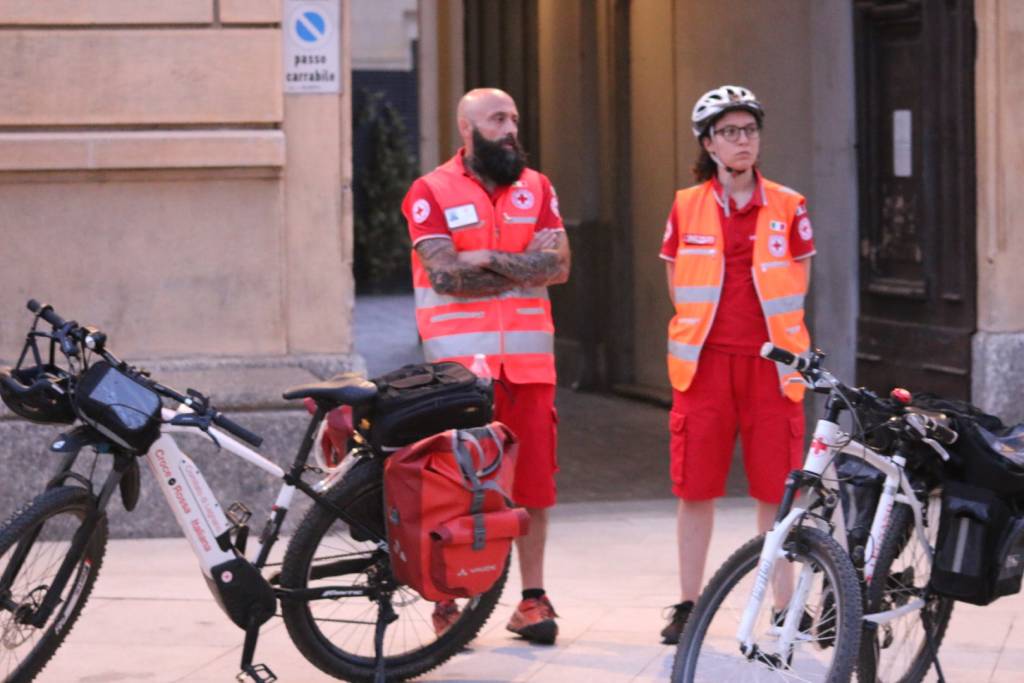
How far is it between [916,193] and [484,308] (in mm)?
3958

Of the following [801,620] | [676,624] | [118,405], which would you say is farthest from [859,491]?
[118,405]

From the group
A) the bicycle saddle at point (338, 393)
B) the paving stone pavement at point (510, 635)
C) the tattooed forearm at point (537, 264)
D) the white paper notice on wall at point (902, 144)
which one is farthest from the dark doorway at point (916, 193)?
the bicycle saddle at point (338, 393)

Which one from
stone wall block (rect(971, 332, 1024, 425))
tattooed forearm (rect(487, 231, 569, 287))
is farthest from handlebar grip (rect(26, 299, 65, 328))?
stone wall block (rect(971, 332, 1024, 425))

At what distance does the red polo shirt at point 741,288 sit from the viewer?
19.5 feet

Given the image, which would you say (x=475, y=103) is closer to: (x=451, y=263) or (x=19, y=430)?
(x=451, y=263)

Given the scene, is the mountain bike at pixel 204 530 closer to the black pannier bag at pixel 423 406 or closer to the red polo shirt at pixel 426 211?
the black pannier bag at pixel 423 406

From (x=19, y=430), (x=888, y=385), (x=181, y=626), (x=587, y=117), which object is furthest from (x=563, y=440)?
(x=181, y=626)

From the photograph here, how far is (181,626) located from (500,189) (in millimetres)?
1875

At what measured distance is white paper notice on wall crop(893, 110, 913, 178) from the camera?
933cm

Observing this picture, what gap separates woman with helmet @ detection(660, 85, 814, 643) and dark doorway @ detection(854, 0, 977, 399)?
2988mm

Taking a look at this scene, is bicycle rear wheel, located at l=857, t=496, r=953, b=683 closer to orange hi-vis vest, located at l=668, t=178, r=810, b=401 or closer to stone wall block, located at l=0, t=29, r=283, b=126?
orange hi-vis vest, located at l=668, t=178, r=810, b=401

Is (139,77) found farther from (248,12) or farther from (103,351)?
(103,351)

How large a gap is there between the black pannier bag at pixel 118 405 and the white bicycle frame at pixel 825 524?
5.51 ft

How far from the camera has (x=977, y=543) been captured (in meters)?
4.74
